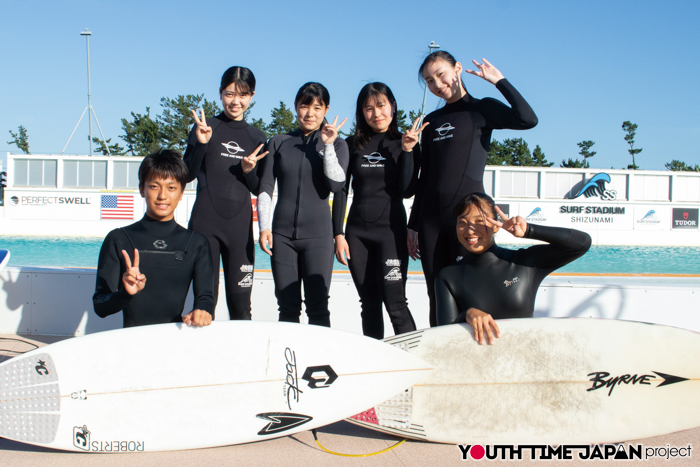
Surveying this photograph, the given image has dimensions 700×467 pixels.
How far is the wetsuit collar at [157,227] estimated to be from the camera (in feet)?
6.59

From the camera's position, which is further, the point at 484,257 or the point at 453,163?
the point at 453,163

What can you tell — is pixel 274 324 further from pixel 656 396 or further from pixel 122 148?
pixel 122 148

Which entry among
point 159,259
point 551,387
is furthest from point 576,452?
point 159,259

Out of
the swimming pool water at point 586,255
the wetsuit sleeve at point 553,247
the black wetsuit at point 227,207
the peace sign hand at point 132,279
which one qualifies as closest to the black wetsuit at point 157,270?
the peace sign hand at point 132,279

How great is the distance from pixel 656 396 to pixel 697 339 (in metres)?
0.28

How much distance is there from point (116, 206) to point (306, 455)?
20530 millimetres

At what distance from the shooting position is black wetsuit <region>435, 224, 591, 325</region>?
6.26 ft

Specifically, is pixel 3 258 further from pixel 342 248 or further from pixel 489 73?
pixel 489 73

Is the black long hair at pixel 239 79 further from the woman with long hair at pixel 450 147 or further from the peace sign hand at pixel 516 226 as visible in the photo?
the peace sign hand at pixel 516 226

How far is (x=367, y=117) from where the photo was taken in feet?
8.07

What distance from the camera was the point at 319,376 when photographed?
6.08 ft

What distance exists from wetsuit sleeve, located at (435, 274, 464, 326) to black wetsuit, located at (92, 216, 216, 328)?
97cm

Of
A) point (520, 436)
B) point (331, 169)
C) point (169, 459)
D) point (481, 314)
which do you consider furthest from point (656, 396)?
point (169, 459)

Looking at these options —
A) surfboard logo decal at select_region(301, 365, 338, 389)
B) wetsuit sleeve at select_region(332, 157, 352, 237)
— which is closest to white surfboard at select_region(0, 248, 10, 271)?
wetsuit sleeve at select_region(332, 157, 352, 237)
